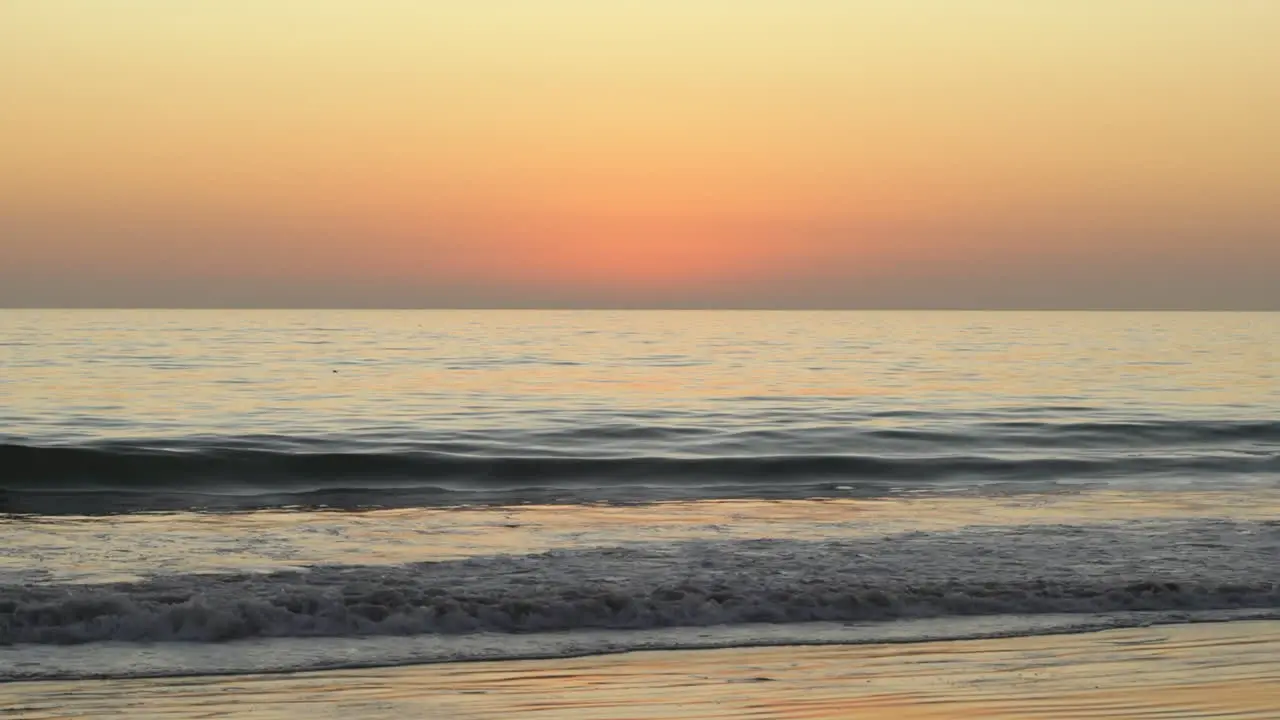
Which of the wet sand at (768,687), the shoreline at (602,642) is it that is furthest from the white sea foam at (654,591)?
the wet sand at (768,687)

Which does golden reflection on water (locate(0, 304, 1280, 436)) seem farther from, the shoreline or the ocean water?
the shoreline

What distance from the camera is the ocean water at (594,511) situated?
1117 centimetres

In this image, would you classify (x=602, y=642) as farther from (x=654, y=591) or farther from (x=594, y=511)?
(x=594, y=511)

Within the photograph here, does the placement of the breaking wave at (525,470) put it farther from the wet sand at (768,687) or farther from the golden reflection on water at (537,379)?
the wet sand at (768,687)

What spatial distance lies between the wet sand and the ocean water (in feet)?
1.68

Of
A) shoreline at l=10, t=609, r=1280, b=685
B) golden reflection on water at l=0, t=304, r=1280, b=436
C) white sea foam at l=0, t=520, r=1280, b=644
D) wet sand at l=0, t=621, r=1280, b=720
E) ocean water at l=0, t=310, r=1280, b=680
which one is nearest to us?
wet sand at l=0, t=621, r=1280, b=720

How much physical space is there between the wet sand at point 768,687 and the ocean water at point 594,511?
1.68 feet

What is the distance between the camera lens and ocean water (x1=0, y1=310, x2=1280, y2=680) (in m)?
11.2

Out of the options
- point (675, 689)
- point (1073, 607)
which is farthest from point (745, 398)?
point (675, 689)

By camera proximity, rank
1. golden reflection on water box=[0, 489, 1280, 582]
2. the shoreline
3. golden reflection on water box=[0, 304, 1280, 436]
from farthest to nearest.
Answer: golden reflection on water box=[0, 304, 1280, 436]
golden reflection on water box=[0, 489, 1280, 582]
the shoreline

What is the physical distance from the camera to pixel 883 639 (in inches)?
430

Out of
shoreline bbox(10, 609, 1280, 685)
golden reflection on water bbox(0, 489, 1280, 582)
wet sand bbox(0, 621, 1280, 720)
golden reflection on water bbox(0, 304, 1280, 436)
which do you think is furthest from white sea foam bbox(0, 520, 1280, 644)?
golden reflection on water bbox(0, 304, 1280, 436)

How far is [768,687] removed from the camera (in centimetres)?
915

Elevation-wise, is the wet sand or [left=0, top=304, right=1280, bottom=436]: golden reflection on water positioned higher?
[left=0, top=304, right=1280, bottom=436]: golden reflection on water
